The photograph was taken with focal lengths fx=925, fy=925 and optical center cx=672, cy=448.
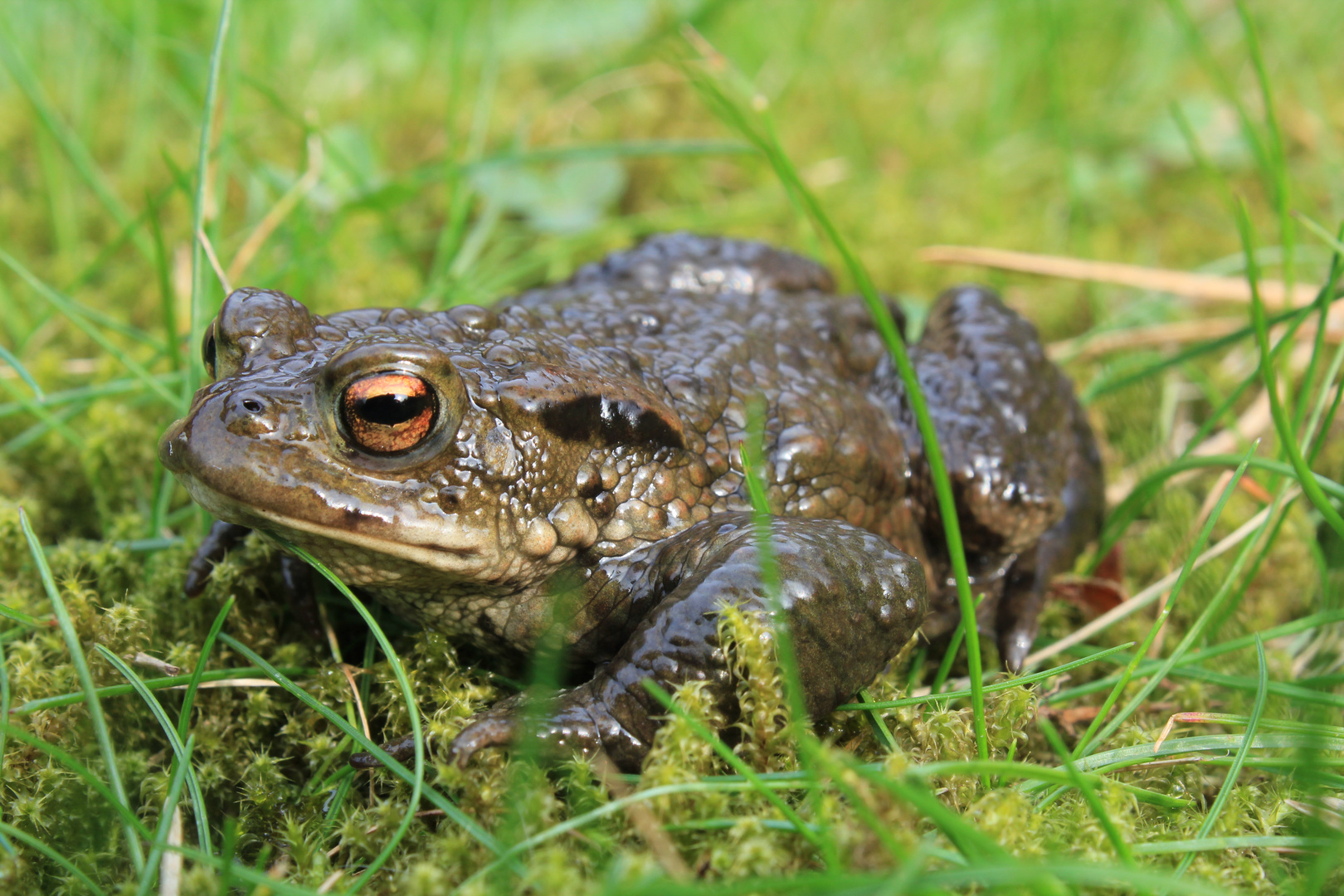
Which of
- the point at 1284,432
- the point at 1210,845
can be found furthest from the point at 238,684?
the point at 1284,432

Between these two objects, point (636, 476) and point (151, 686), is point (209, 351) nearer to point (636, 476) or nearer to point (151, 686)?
point (151, 686)

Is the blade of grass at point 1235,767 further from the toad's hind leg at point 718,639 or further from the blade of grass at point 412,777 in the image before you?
the blade of grass at point 412,777

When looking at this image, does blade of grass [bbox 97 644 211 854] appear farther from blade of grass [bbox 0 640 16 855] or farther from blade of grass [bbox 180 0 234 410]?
blade of grass [bbox 180 0 234 410]

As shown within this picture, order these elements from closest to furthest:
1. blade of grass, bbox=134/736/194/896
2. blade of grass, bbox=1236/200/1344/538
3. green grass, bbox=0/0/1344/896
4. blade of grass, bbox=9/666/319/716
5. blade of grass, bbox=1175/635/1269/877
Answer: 1. blade of grass, bbox=134/736/194/896
2. green grass, bbox=0/0/1344/896
3. blade of grass, bbox=1175/635/1269/877
4. blade of grass, bbox=9/666/319/716
5. blade of grass, bbox=1236/200/1344/538

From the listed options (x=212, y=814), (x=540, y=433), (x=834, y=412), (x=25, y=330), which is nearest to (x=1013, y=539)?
(x=834, y=412)

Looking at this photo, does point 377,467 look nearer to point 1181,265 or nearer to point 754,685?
point 754,685

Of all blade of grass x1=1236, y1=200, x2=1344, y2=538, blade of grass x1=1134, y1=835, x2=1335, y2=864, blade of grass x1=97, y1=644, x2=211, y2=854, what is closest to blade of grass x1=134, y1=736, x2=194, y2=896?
blade of grass x1=97, y1=644, x2=211, y2=854
